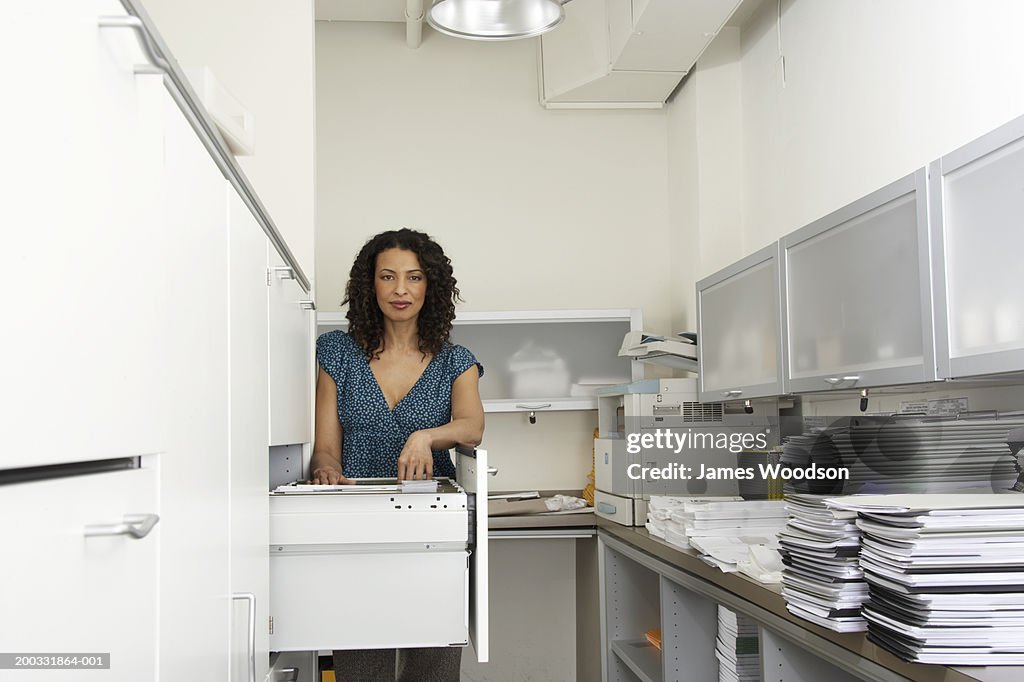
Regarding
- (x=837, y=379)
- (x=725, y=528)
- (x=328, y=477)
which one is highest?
(x=837, y=379)

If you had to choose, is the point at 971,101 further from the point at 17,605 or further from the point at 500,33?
the point at 17,605

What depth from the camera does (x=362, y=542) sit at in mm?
1655

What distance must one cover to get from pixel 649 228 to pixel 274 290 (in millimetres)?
2800

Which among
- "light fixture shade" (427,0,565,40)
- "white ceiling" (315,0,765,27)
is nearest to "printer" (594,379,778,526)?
"light fixture shade" (427,0,565,40)

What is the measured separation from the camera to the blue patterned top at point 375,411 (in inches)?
91.5

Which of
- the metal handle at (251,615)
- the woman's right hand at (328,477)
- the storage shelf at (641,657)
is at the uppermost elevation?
the woman's right hand at (328,477)

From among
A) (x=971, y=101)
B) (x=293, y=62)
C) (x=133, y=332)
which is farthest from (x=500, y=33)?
(x=133, y=332)

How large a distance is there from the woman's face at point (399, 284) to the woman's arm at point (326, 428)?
9.5 inches

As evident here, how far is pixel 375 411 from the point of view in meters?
2.32

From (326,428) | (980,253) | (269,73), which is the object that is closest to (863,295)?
(980,253)

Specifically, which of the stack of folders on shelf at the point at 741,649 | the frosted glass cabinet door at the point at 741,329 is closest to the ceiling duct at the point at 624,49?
the frosted glass cabinet door at the point at 741,329

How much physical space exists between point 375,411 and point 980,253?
54.2 inches

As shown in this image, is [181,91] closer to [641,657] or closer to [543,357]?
[641,657]

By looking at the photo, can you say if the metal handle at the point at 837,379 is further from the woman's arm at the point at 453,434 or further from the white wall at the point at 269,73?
the white wall at the point at 269,73
